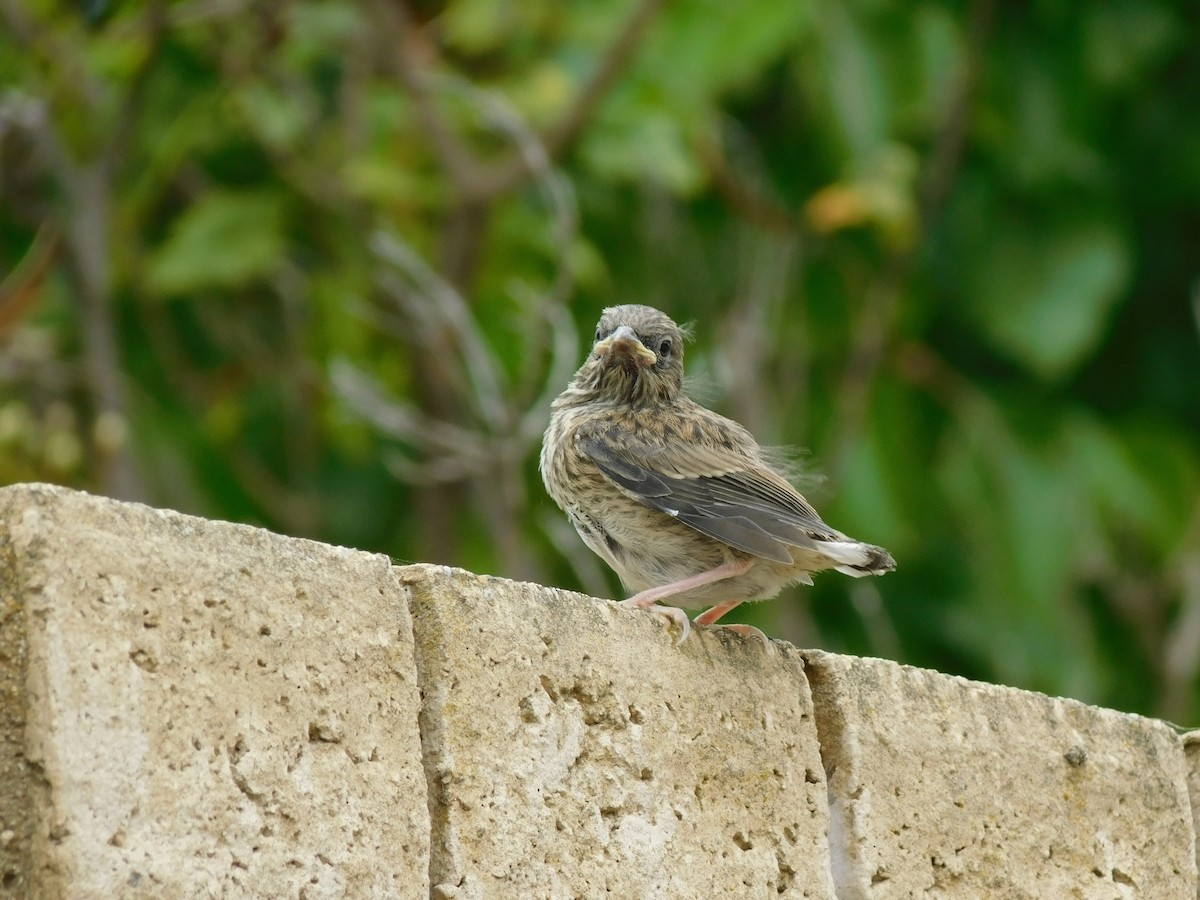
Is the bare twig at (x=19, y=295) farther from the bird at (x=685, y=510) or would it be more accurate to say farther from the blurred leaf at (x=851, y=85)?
the blurred leaf at (x=851, y=85)

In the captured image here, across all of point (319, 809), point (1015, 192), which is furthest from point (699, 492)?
point (1015, 192)

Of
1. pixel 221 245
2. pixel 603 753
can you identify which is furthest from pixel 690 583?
pixel 221 245

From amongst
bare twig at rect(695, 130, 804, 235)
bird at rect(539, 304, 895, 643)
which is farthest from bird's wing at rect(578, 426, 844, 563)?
bare twig at rect(695, 130, 804, 235)

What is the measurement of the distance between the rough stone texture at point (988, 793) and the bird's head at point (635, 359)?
107 centimetres

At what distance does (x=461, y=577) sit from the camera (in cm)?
349

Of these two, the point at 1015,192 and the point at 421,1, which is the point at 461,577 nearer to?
the point at 421,1

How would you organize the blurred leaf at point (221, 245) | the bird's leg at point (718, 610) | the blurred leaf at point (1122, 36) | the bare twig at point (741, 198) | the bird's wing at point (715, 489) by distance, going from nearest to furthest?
the bird's wing at point (715, 489) → the bird's leg at point (718, 610) → the blurred leaf at point (221, 245) → the bare twig at point (741, 198) → the blurred leaf at point (1122, 36)

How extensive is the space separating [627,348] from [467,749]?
1737 mm

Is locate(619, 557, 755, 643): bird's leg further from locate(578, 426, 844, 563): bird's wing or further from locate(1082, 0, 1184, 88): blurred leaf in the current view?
locate(1082, 0, 1184, 88): blurred leaf

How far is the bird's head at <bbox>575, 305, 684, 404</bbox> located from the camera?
4.94m

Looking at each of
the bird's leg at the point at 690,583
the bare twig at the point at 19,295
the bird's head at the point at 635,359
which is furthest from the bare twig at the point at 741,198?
the bird's leg at the point at 690,583

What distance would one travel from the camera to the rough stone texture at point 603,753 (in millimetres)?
3396

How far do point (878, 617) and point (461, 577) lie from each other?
27.3ft

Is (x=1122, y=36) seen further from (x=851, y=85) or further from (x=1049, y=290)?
(x=851, y=85)
